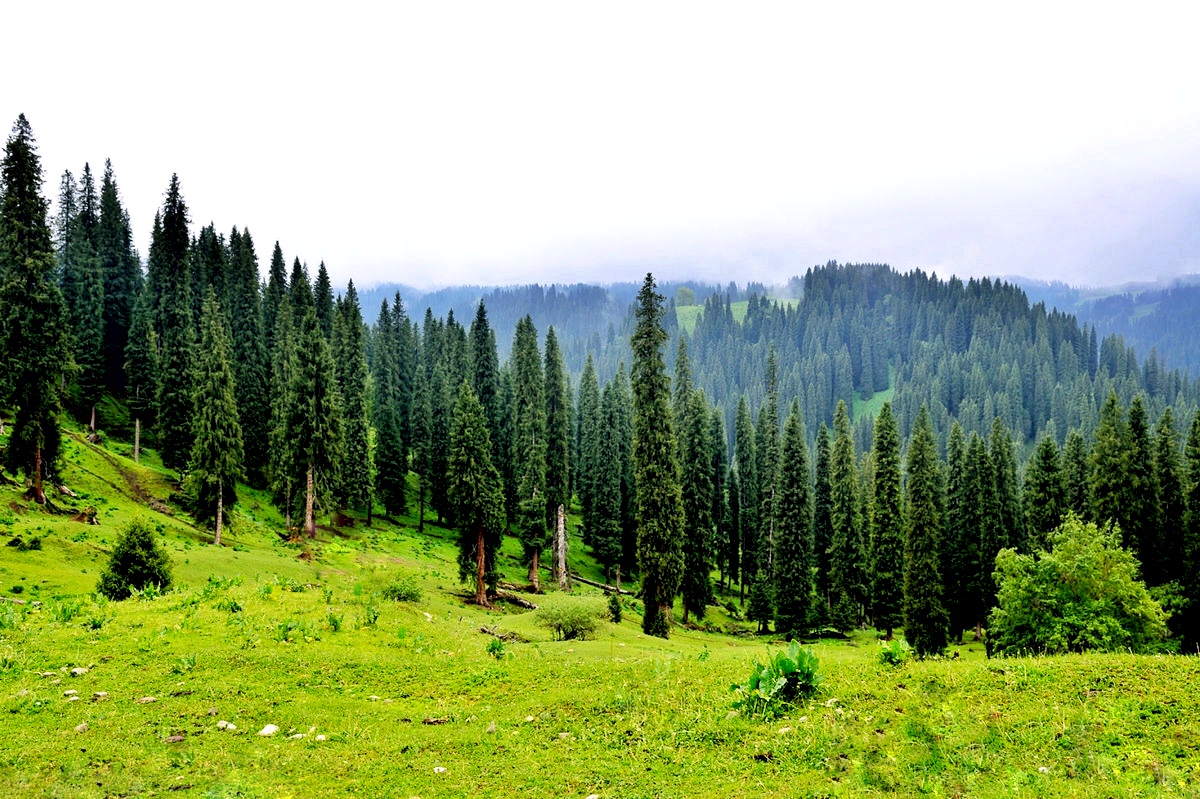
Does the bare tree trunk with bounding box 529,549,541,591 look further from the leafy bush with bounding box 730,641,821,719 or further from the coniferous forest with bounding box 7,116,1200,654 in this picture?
the leafy bush with bounding box 730,641,821,719

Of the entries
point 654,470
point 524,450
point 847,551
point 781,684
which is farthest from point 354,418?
point 781,684

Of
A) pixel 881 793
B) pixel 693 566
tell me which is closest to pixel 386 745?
pixel 881 793

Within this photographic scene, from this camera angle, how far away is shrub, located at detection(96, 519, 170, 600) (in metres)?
22.0

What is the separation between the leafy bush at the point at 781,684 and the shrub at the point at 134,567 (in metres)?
20.8

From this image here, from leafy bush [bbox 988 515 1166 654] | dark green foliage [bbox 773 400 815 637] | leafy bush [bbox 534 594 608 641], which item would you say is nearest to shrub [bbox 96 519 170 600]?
leafy bush [bbox 534 594 608 641]

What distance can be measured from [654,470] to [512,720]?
82.7 ft

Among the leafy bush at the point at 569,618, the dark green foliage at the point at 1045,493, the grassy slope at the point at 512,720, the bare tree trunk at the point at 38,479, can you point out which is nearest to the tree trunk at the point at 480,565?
the leafy bush at the point at 569,618

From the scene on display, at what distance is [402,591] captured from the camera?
27109mm

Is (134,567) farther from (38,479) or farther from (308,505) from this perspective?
(308,505)

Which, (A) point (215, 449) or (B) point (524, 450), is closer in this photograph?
Answer: (A) point (215, 449)

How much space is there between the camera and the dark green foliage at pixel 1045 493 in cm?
5003

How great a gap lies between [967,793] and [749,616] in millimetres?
55962

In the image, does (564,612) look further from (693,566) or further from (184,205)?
(184,205)

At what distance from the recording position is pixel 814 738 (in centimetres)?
952
